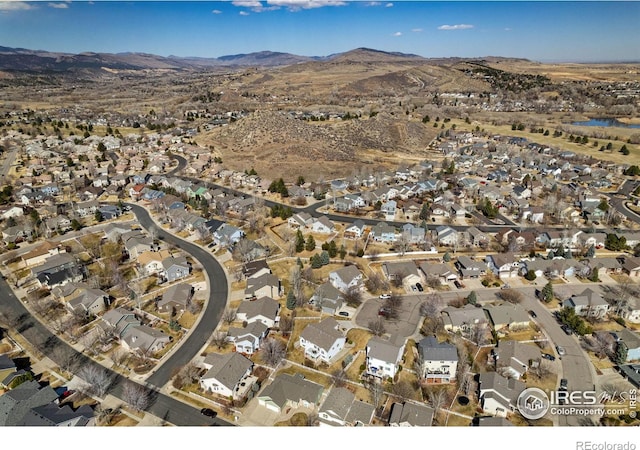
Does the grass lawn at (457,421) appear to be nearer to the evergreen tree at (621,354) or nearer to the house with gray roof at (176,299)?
the evergreen tree at (621,354)

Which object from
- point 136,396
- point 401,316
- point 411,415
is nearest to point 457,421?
point 411,415

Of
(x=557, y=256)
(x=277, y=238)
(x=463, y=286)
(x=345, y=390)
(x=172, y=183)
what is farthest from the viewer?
(x=172, y=183)

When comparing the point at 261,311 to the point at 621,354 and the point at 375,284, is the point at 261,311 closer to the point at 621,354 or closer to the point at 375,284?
the point at 375,284

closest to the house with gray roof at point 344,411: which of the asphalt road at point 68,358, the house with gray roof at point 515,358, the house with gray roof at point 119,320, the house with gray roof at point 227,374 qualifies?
the house with gray roof at point 227,374

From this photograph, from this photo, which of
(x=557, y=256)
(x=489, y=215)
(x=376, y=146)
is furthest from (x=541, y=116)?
(x=557, y=256)

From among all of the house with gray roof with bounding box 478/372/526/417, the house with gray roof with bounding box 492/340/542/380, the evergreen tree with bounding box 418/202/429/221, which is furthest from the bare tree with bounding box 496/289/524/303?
the evergreen tree with bounding box 418/202/429/221

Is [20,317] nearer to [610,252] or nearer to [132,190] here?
[132,190]
